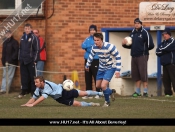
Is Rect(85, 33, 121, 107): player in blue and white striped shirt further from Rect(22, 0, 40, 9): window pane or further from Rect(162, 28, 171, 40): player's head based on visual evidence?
Rect(22, 0, 40, 9): window pane

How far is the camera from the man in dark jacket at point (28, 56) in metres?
21.5

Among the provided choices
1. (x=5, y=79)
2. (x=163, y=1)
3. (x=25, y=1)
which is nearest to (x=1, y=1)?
(x=25, y=1)

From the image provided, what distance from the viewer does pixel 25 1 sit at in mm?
23344

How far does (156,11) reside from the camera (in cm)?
2233

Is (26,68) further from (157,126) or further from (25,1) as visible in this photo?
(157,126)

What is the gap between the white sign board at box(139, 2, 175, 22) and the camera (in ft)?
73.1

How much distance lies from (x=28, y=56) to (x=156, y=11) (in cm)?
416

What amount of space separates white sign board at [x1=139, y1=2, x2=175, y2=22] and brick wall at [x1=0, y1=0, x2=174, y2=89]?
0.62 m

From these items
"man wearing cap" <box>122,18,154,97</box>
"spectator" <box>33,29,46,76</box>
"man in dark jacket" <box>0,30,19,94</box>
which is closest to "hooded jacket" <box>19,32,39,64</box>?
"spectator" <box>33,29,46,76</box>

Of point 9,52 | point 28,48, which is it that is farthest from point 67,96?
point 9,52

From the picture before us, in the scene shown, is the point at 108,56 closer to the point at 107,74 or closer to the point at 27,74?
the point at 107,74

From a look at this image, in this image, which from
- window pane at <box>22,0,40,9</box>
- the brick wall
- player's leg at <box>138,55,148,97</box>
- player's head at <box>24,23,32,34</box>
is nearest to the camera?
player's leg at <box>138,55,148,97</box>

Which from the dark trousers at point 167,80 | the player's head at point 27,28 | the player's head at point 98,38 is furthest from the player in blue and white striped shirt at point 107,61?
the player's head at point 27,28

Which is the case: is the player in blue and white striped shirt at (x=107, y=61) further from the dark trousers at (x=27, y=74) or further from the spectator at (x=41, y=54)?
the spectator at (x=41, y=54)
